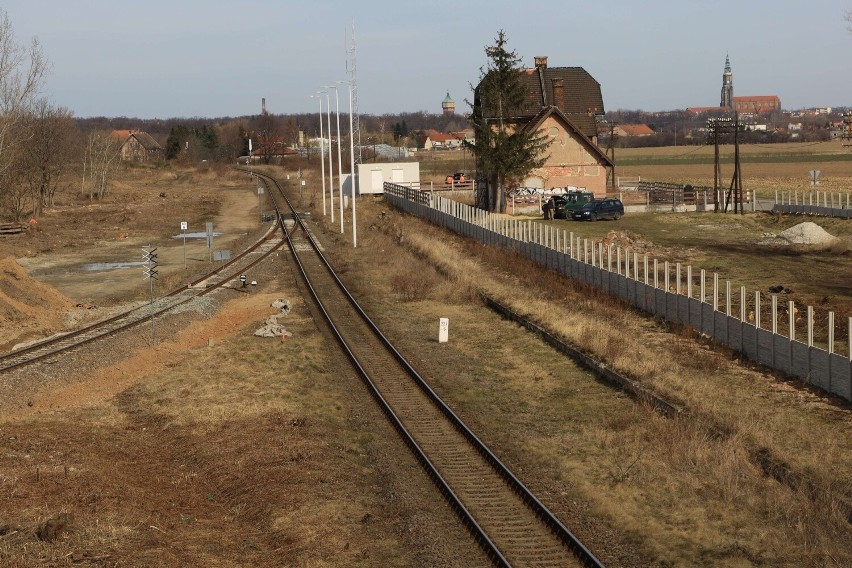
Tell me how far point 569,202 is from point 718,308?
3320cm

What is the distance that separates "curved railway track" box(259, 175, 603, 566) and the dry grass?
1.64 feet

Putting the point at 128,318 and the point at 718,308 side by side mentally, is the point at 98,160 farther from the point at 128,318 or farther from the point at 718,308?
the point at 718,308

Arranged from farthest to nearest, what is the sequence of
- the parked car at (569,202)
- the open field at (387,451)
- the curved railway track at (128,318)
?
the parked car at (569,202)
the curved railway track at (128,318)
the open field at (387,451)

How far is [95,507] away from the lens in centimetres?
1384

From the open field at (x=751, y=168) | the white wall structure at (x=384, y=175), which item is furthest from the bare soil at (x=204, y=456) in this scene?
the open field at (x=751, y=168)

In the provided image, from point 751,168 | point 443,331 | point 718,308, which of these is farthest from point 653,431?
point 751,168

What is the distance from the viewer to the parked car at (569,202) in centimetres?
6031

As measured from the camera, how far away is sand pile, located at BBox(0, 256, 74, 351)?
29.2 metres

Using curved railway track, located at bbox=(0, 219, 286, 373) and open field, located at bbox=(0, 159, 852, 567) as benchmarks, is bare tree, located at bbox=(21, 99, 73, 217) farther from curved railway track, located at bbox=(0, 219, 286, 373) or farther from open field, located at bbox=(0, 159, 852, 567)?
open field, located at bbox=(0, 159, 852, 567)

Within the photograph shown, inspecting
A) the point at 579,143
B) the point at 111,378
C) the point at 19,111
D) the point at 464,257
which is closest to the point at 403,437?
the point at 111,378

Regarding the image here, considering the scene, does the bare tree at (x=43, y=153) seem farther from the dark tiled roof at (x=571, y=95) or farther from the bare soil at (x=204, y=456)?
the bare soil at (x=204, y=456)

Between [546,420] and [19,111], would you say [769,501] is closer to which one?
[546,420]

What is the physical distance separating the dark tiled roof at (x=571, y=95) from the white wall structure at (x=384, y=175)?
12041mm

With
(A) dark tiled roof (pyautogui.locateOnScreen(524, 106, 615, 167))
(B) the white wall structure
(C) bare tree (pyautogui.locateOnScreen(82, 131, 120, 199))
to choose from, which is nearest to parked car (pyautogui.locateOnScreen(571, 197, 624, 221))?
(A) dark tiled roof (pyautogui.locateOnScreen(524, 106, 615, 167))
